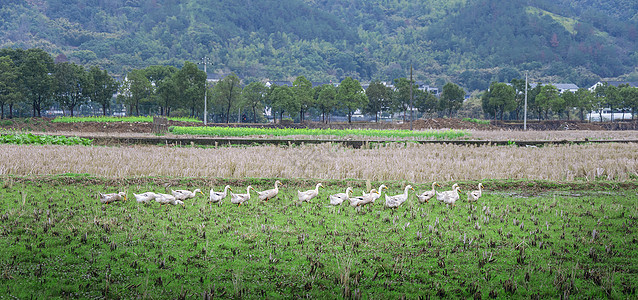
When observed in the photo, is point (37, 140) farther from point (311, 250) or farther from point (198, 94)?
point (198, 94)

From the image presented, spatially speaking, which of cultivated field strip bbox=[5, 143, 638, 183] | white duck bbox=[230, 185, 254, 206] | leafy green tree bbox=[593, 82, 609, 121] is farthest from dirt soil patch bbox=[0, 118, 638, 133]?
white duck bbox=[230, 185, 254, 206]

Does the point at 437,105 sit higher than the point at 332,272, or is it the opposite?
the point at 437,105

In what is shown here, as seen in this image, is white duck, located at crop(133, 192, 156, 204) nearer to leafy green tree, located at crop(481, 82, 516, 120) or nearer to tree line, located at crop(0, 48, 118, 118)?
tree line, located at crop(0, 48, 118, 118)

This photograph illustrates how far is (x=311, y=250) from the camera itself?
6043mm

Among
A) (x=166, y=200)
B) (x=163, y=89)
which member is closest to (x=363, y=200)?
(x=166, y=200)

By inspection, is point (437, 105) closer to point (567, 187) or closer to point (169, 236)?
A: point (567, 187)

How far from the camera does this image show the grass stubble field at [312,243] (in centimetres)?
481

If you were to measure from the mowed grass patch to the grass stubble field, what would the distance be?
0.02 meters

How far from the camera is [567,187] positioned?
12.2m

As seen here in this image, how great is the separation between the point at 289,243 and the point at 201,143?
19.5m

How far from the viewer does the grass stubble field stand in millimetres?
4809

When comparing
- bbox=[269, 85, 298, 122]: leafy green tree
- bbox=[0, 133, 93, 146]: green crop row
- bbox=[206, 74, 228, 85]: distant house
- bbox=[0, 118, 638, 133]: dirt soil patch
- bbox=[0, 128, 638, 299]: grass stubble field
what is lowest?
bbox=[0, 128, 638, 299]: grass stubble field

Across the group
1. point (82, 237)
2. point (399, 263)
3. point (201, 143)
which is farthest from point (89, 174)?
point (201, 143)

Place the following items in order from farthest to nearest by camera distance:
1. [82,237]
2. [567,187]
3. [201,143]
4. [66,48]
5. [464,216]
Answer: [66,48] < [201,143] < [567,187] < [464,216] < [82,237]
